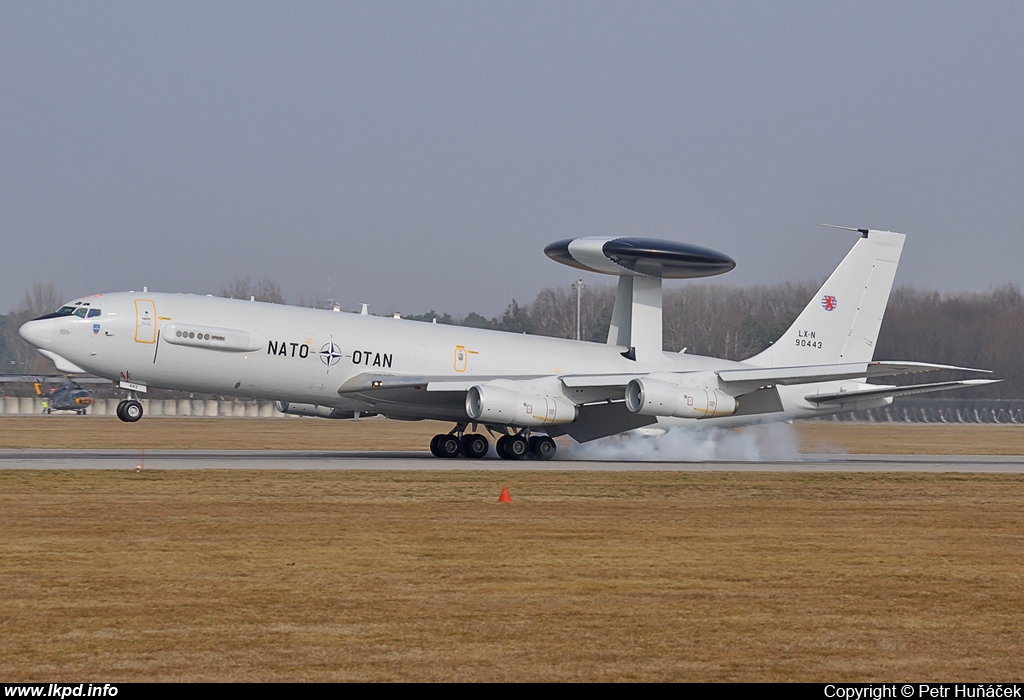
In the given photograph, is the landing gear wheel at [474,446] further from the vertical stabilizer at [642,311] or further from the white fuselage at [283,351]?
the vertical stabilizer at [642,311]

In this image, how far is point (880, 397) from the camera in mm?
35375

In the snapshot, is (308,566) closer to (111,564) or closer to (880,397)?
(111,564)

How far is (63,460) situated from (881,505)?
19.6m

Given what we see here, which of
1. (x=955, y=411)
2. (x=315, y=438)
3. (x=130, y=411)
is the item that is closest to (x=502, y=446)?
(x=130, y=411)

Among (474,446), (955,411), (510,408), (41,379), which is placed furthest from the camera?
(41,379)

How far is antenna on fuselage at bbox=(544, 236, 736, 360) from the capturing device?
33531 mm

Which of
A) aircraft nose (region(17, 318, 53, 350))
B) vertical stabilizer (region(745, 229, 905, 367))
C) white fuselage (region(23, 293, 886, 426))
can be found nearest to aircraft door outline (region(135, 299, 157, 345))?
white fuselage (region(23, 293, 886, 426))

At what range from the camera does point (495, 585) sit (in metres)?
12.3

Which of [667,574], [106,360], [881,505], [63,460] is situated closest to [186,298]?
[106,360]

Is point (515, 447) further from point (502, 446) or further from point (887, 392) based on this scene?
point (887, 392)

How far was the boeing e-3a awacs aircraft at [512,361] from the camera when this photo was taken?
30.2 meters

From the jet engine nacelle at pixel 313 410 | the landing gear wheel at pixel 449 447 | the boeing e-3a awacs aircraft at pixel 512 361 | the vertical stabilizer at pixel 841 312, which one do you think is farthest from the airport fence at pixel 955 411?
the jet engine nacelle at pixel 313 410

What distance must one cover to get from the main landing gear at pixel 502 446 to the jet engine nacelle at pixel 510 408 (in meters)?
0.98

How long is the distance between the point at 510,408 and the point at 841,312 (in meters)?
12.6
